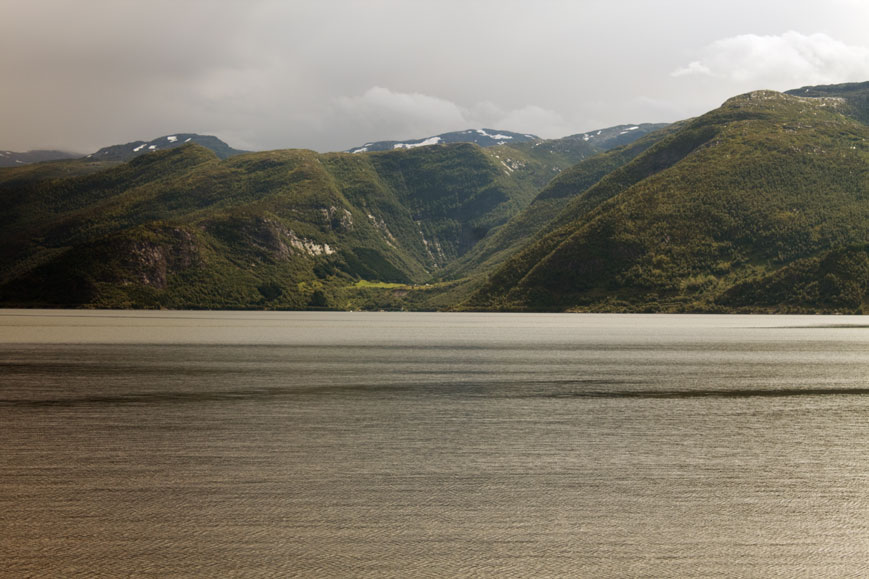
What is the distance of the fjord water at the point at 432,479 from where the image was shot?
14.5 metres

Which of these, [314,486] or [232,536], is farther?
[314,486]

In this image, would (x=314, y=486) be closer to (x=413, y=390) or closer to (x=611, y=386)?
(x=413, y=390)

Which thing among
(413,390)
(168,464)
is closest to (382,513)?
(168,464)

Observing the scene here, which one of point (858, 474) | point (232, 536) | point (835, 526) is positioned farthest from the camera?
point (858, 474)

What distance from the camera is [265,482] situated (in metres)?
20.7

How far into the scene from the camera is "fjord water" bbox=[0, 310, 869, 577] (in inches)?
571

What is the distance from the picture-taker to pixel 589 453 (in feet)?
84.0

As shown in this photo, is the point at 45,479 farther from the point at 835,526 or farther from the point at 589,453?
the point at 835,526

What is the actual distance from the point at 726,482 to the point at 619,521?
5.96 m

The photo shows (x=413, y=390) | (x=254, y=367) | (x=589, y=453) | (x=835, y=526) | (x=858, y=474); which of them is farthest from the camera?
(x=254, y=367)

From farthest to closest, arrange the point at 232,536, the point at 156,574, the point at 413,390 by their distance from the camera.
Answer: the point at 413,390 → the point at 232,536 → the point at 156,574

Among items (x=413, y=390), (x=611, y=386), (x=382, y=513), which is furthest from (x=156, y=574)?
(x=611, y=386)

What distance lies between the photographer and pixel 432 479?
21.3 m

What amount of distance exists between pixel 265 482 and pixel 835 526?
14.1 meters
